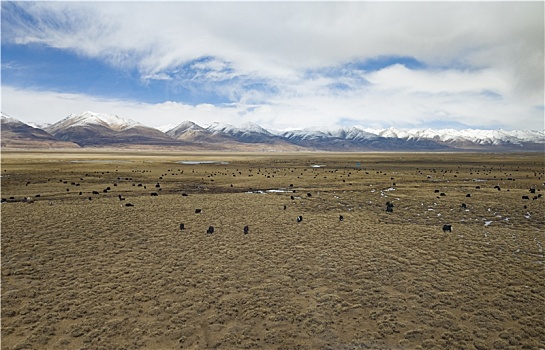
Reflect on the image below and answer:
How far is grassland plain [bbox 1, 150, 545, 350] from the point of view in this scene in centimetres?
975

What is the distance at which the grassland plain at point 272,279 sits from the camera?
9.75 m

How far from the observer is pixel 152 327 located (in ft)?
32.9

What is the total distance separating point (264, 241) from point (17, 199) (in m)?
27.8

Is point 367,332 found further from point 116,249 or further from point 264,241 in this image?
point 116,249

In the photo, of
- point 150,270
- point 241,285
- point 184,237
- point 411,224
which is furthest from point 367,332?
point 411,224

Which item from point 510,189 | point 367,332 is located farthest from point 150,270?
point 510,189

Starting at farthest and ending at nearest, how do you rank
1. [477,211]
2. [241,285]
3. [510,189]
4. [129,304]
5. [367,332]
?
[510,189]
[477,211]
[241,285]
[129,304]
[367,332]

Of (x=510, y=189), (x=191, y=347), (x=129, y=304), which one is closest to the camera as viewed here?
(x=191, y=347)

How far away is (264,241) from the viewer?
61.1 feet

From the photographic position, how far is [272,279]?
1354cm

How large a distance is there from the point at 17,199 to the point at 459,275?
125 feet

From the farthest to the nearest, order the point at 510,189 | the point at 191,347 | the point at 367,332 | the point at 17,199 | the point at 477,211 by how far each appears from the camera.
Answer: the point at 510,189 → the point at 17,199 → the point at 477,211 → the point at 367,332 → the point at 191,347

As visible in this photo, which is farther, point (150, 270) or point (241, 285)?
point (150, 270)

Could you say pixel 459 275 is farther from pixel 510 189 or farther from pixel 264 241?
pixel 510 189
